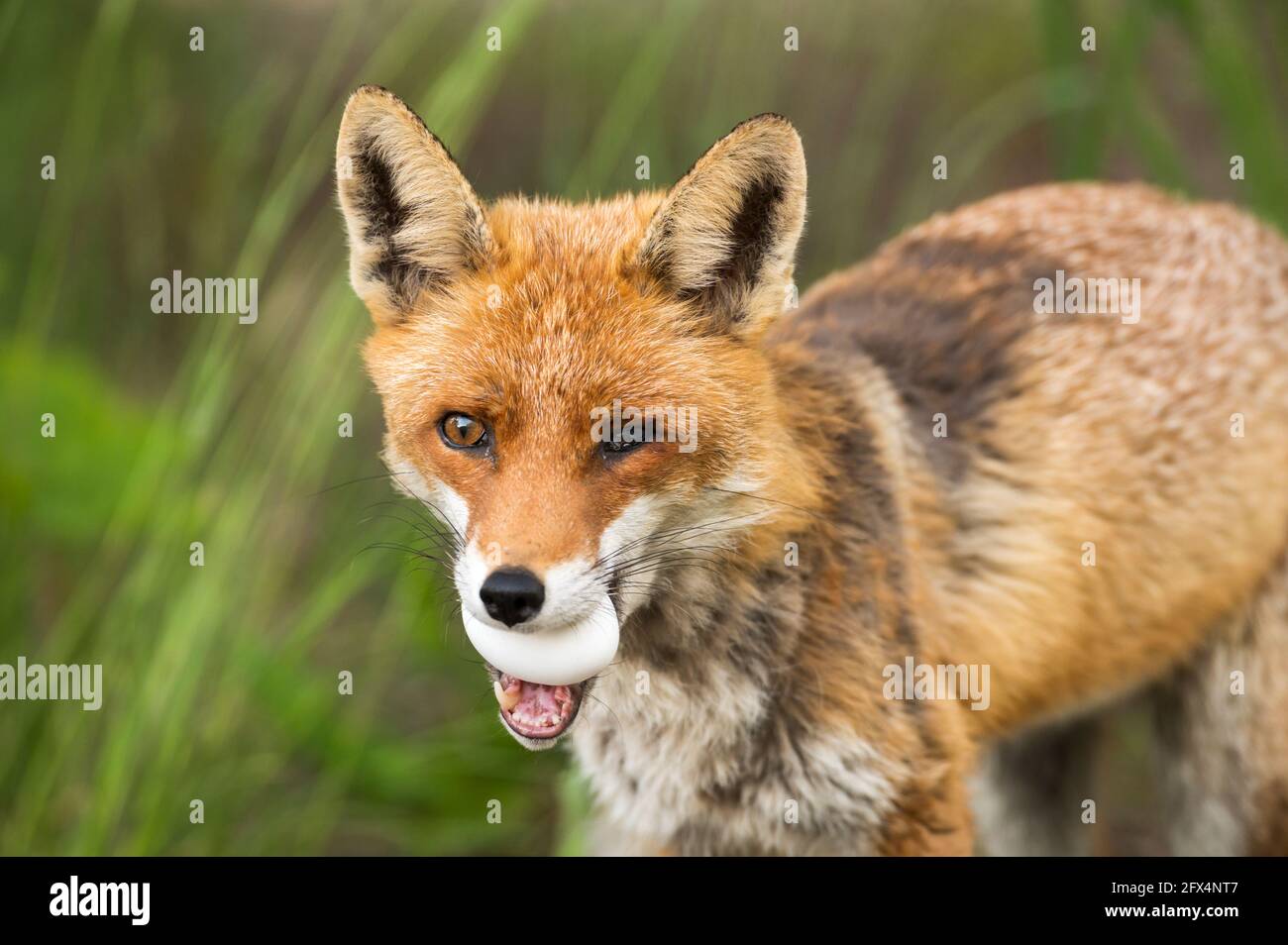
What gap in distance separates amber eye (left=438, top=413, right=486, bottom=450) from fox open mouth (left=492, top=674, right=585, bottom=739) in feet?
1.86

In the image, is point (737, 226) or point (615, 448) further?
point (737, 226)

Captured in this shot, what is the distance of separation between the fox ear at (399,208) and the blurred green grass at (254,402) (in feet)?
3.35

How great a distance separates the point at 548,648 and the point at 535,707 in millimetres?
223

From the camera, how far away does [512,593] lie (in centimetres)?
285

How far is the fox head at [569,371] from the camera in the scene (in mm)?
3061

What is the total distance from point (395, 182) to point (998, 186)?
680 centimetres

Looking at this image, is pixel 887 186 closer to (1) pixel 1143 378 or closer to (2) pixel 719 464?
(1) pixel 1143 378

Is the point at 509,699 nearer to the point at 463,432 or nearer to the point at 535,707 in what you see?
the point at 535,707

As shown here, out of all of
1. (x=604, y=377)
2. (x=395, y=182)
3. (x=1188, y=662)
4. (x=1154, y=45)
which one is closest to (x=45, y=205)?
(x=395, y=182)

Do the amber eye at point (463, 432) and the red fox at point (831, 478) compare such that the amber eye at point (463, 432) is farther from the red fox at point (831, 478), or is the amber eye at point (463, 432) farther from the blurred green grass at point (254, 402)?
the blurred green grass at point (254, 402)

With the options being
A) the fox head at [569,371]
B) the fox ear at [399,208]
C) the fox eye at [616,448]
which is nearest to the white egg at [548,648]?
the fox head at [569,371]

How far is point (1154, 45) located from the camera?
361 inches

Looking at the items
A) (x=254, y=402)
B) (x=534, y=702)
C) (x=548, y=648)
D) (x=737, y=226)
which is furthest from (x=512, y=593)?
(x=254, y=402)

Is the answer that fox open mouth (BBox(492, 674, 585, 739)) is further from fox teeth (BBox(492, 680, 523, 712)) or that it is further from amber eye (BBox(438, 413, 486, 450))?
amber eye (BBox(438, 413, 486, 450))
